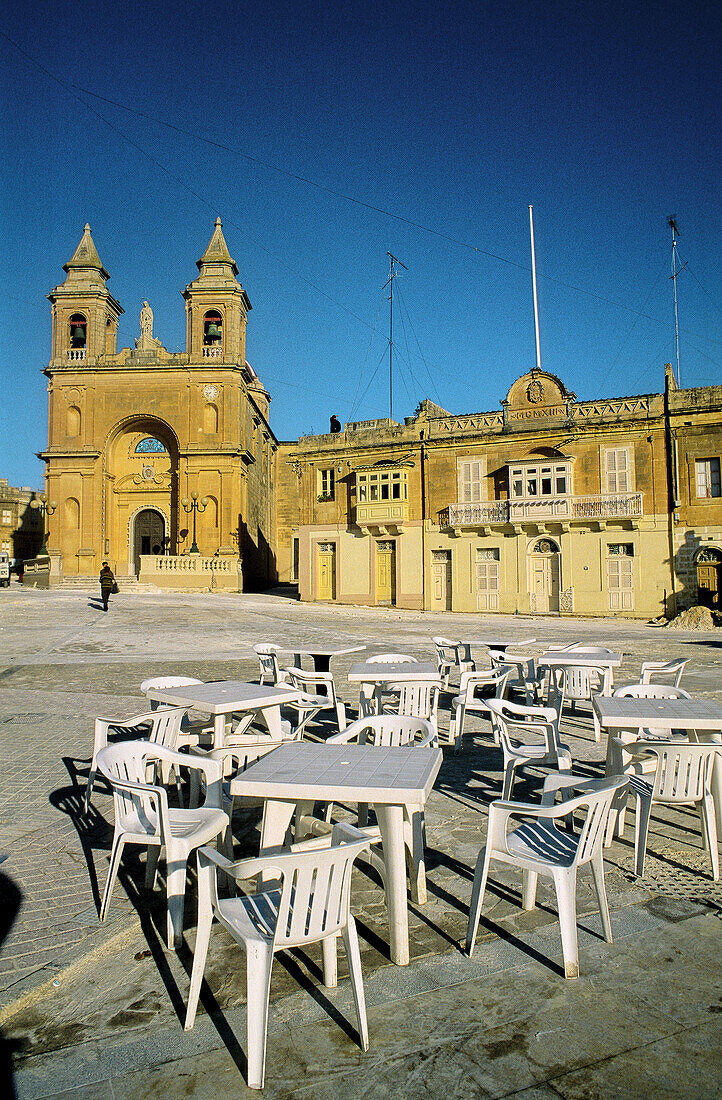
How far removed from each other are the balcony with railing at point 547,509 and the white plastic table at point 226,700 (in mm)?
24848

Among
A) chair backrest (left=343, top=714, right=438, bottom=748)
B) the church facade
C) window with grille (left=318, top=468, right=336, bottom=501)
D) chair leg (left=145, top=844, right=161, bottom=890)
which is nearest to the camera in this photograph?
chair leg (left=145, top=844, right=161, bottom=890)

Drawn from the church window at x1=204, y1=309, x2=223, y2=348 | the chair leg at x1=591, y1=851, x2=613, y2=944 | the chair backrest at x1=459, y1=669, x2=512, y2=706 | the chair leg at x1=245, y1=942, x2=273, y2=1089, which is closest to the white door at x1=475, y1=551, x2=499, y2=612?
the church window at x1=204, y1=309, x2=223, y2=348

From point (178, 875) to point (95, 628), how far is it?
54.4 ft

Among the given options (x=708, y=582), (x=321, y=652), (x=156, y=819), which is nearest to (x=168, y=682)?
(x=321, y=652)

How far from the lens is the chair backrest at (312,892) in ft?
8.60

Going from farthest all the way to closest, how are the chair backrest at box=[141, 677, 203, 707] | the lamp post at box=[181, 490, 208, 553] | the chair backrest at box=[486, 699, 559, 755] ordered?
the lamp post at box=[181, 490, 208, 553] < the chair backrest at box=[141, 677, 203, 707] < the chair backrest at box=[486, 699, 559, 755]

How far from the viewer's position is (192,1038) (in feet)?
8.94

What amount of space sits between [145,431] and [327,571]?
1526 cm

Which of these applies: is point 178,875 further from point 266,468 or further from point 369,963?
point 266,468

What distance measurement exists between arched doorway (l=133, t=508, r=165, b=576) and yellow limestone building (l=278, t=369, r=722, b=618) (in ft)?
34.4

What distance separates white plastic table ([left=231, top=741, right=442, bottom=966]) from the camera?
10.6ft

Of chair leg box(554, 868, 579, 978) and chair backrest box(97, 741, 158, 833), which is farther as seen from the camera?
chair backrest box(97, 741, 158, 833)

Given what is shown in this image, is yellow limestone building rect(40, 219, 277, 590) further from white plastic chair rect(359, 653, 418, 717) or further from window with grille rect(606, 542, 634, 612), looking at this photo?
white plastic chair rect(359, 653, 418, 717)

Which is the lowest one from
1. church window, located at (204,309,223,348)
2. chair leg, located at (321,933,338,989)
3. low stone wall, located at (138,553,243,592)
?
chair leg, located at (321,933,338,989)
